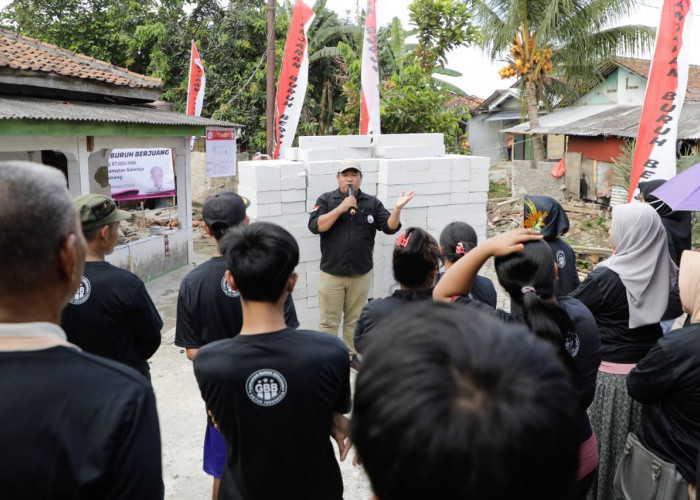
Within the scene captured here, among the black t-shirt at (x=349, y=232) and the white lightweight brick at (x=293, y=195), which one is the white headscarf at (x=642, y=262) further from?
the white lightweight brick at (x=293, y=195)

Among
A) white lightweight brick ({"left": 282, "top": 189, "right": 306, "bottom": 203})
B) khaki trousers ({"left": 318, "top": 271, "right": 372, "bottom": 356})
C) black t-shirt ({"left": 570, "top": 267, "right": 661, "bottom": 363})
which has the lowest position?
khaki trousers ({"left": 318, "top": 271, "right": 372, "bottom": 356})

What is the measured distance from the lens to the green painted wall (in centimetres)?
660

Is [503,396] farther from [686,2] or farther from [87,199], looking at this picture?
[686,2]

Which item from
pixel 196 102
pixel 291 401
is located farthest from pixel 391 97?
pixel 291 401

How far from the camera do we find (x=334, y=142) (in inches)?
242

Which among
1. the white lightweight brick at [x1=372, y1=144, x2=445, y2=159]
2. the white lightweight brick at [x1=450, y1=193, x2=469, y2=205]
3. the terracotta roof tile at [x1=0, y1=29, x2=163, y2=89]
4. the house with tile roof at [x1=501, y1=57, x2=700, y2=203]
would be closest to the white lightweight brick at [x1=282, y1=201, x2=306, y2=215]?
the white lightweight brick at [x1=372, y1=144, x2=445, y2=159]

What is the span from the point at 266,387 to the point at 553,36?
58.2ft

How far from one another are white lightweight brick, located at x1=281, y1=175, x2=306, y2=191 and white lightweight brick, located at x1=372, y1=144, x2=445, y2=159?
102 cm

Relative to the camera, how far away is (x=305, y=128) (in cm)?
1691

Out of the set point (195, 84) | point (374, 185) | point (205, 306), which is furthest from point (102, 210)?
point (195, 84)

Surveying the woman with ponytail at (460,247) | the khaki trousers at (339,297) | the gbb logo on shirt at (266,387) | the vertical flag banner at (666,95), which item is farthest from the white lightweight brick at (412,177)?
the gbb logo on shirt at (266,387)

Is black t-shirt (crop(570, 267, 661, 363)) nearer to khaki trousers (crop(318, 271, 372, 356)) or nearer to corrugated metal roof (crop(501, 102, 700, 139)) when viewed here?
khaki trousers (crop(318, 271, 372, 356))

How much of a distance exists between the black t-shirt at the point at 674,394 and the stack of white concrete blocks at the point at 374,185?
328cm

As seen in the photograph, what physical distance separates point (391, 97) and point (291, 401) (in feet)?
31.8
